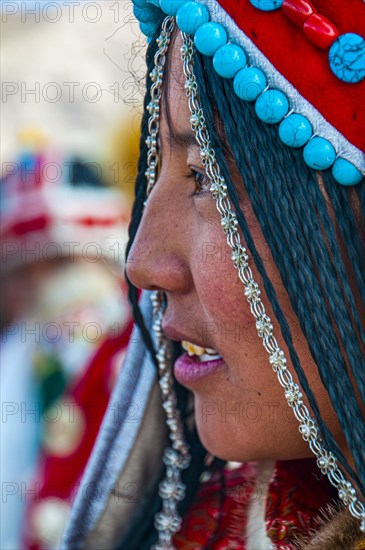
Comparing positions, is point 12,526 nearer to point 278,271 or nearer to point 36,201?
point 36,201

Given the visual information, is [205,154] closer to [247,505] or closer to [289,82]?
[289,82]

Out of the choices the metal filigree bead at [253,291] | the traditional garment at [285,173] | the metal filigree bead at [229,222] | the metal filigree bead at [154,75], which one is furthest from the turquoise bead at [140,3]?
the metal filigree bead at [253,291]

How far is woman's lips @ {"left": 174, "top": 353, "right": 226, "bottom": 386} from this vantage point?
1.53 meters

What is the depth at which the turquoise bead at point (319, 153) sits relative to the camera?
1252 millimetres

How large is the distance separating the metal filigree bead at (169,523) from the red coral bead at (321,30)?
Answer: 3.51 ft

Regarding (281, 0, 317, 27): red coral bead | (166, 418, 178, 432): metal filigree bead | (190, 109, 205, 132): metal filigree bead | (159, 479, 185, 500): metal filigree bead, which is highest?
(281, 0, 317, 27): red coral bead

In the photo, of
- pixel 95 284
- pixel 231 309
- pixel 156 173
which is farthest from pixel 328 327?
pixel 95 284

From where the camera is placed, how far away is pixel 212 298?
1.43m

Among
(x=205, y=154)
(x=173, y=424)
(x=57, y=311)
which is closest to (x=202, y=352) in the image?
(x=173, y=424)

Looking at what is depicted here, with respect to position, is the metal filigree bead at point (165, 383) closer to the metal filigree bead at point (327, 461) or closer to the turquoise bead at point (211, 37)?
the metal filigree bead at point (327, 461)

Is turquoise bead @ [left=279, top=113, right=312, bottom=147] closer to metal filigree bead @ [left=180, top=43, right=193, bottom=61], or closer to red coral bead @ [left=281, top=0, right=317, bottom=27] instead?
red coral bead @ [left=281, top=0, right=317, bottom=27]

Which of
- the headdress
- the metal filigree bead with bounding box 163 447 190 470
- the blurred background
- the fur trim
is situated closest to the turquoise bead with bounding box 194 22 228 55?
the headdress

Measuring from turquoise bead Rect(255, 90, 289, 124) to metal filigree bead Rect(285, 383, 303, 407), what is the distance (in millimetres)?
433

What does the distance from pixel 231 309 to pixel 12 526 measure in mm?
2860
